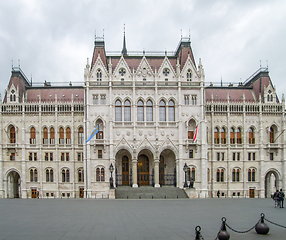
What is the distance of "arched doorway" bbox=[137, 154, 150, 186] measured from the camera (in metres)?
57.8

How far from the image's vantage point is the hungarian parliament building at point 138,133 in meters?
56.0

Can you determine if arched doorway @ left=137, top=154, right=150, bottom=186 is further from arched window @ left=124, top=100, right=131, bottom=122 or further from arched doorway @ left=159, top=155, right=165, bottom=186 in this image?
arched window @ left=124, top=100, right=131, bottom=122

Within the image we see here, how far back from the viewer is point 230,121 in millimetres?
61250

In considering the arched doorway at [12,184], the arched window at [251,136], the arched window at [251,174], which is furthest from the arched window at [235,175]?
the arched doorway at [12,184]

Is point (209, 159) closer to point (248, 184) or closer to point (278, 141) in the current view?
point (248, 184)

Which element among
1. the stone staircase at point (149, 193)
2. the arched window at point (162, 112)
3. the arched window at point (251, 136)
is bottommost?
the stone staircase at point (149, 193)

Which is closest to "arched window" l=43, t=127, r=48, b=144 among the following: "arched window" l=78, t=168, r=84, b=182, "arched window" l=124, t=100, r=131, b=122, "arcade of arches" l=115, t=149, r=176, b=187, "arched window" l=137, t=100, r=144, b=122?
"arched window" l=78, t=168, r=84, b=182

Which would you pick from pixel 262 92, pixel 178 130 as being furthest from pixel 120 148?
pixel 262 92

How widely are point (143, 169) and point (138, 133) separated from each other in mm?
7026

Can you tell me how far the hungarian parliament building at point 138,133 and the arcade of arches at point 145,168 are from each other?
18 cm

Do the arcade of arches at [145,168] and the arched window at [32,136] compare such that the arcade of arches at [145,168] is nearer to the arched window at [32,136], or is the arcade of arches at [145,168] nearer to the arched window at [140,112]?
the arched window at [140,112]

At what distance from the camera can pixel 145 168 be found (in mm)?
58312

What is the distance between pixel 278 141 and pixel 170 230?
49.4 meters

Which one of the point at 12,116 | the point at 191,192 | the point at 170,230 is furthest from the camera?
the point at 12,116
